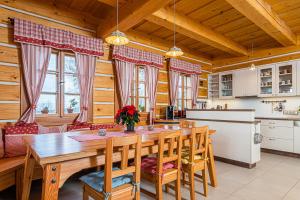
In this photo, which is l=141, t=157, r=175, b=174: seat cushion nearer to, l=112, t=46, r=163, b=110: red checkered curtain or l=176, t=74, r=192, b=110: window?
l=112, t=46, r=163, b=110: red checkered curtain

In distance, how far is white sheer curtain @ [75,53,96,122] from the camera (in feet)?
11.6

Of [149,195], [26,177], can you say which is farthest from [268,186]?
[26,177]

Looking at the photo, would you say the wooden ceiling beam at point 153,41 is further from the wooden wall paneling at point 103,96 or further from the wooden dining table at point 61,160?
the wooden dining table at point 61,160

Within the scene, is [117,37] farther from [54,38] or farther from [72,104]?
[72,104]

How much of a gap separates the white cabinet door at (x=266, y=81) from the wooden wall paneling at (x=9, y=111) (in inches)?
217

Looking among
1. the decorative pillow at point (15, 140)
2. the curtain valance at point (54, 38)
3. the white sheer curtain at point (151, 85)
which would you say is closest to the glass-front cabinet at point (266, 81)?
the white sheer curtain at point (151, 85)

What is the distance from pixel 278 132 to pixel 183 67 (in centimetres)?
280

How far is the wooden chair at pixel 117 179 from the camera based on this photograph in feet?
5.22

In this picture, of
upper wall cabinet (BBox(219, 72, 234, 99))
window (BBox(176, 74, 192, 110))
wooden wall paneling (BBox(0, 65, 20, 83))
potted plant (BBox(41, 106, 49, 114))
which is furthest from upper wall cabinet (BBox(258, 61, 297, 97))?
wooden wall paneling (BBox(0, 65, 20, 83))

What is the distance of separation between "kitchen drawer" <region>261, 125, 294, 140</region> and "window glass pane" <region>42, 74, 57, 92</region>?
4835 mm

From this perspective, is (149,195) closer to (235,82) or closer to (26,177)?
(26,177)

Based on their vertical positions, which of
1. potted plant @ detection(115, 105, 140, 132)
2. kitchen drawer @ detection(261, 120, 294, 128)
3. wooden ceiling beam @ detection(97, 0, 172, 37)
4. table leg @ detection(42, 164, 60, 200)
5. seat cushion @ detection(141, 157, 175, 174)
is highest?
wooden ceiling beam @ detection(97, 0, 172, 37)

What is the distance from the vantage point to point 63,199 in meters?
2.40

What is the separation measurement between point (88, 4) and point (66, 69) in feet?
3.97
